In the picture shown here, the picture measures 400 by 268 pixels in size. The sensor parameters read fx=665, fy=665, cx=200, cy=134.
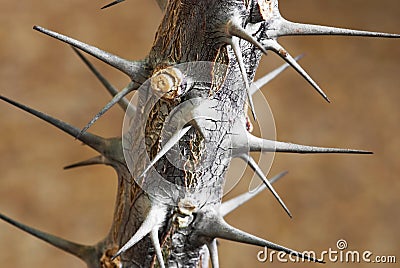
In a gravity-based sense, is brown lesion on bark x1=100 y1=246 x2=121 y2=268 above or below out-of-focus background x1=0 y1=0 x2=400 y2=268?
below

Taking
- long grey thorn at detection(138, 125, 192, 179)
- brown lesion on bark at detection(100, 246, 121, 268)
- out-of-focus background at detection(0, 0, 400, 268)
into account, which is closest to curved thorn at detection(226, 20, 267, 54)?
long grey thorn at detection(138, 125, 192, 179)

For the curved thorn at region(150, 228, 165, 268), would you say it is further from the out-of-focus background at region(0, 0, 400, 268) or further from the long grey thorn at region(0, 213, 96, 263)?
the out-of-focus background at region(0, 0, 400, 268)

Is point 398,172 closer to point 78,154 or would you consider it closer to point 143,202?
point 78,154

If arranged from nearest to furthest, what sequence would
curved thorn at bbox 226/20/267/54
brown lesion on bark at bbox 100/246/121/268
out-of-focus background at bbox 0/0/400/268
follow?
curved thorn at bbox 226/20/267/54, brown lesion on bark at bbox 100/246/121/268, out-of-focus background at bbox 0/0/400/268

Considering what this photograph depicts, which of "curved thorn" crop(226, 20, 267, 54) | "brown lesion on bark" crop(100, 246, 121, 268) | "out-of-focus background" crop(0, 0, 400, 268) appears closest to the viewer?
"curved thorn" crop(226, 20, 267, 54)

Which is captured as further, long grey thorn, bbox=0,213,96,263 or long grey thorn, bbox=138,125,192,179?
long grey thorn, bbox=0,213,96,263

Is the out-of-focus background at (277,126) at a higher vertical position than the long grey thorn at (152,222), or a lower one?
higher

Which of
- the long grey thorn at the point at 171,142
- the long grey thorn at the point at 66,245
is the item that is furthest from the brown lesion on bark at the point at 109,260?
the long grey thorn at the point at 171,142

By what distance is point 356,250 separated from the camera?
1517 millimetres

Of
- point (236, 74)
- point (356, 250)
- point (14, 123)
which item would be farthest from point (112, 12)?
point (236, 74)

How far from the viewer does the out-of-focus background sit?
153 centimetres

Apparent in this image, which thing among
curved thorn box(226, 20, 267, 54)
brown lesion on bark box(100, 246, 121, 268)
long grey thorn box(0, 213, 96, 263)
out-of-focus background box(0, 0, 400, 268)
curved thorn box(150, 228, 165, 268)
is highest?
out-of-focus background box(0, 0, 400, 268)

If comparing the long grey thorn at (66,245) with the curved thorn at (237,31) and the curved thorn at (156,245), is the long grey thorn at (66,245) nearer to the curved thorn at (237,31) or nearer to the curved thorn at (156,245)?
the curved thorn at (156,245)

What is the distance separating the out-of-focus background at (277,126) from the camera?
5.03 ft
